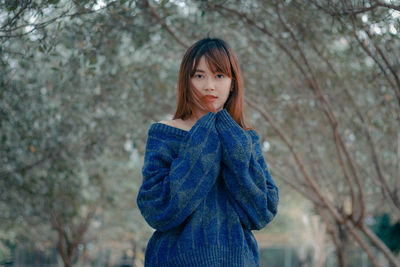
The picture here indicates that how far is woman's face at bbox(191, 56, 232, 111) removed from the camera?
2.20 meters

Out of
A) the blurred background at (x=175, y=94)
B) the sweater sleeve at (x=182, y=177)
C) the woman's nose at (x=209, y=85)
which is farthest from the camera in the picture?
the blurred background at (x=175, y=94)

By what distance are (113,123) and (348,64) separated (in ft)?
11.2

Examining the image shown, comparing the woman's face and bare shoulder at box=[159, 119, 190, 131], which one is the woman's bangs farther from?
bare shoulder at box=[159, 119, 190, 131]

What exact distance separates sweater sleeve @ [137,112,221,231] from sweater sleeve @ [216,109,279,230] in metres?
0.05

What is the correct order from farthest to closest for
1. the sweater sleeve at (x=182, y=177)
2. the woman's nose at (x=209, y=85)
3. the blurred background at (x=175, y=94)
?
1. the blurred background at (x=175, y=94)
2. the woman's nose at (x=209, y=85)
3. the sweater sleeve at (x=182, y=177)

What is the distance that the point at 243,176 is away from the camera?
6.46ft

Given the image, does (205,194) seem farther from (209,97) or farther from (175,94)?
(175,94)

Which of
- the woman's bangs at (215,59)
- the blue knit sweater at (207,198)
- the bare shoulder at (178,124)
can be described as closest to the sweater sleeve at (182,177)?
the blue knit sweater at (207,198)

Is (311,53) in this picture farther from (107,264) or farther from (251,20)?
(107,264)

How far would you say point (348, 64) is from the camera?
605 centimetres

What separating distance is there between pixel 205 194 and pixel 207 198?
0.09m

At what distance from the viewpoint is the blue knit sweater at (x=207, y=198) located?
1.92m

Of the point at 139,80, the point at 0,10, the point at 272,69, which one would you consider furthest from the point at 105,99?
the point at 0,10

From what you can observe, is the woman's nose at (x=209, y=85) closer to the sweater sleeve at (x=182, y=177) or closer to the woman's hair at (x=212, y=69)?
the woman's hair at (x=212, y=69)
